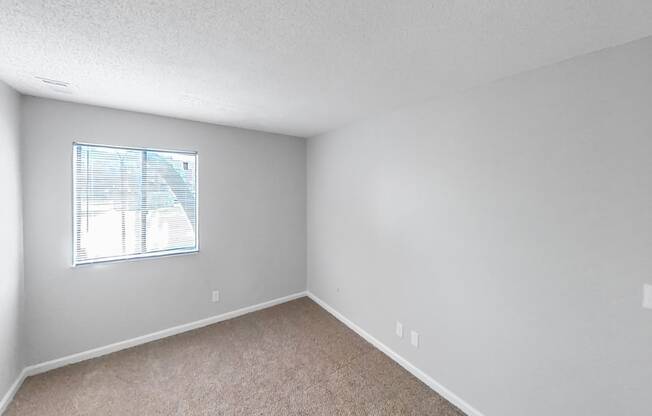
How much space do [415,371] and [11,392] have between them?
123 inches

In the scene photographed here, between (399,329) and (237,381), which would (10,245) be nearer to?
(237,381)

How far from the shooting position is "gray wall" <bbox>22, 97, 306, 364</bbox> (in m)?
2.17

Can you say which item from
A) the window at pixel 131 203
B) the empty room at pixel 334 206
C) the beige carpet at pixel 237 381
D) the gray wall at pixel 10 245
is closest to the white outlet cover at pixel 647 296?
the empty room at pixel 334 206

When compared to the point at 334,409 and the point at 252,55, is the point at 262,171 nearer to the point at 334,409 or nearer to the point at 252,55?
the point at 252,55

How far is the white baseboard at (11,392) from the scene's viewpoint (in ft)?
5.88

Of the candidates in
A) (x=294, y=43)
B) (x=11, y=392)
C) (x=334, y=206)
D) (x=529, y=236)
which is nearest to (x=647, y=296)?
(x=529, y=236)

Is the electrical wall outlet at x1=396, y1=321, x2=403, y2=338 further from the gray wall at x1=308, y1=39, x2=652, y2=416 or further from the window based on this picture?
the window

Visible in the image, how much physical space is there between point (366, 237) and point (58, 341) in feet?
9.73

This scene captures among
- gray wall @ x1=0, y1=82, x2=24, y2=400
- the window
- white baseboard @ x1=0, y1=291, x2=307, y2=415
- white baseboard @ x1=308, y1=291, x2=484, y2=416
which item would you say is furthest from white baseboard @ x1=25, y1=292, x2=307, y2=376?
white baseboard @ x1=308, y1=291, x2=484, y2=416

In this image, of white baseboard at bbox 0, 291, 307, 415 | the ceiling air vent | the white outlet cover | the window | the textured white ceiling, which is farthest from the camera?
the window

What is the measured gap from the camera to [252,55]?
4.73 feet

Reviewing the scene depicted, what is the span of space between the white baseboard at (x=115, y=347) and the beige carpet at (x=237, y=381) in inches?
2.2

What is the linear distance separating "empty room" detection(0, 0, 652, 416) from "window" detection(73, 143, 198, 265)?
0.02m

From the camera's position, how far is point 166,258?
2740 mm
